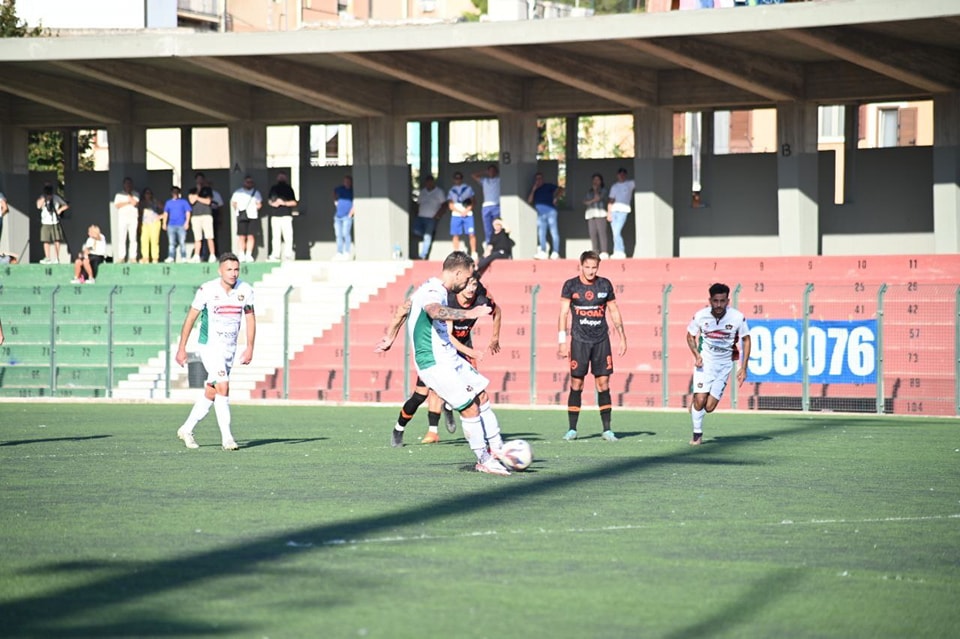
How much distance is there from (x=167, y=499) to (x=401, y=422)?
502 cm

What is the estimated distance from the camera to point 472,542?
8883mm

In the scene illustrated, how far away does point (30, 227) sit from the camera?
39.3 meters

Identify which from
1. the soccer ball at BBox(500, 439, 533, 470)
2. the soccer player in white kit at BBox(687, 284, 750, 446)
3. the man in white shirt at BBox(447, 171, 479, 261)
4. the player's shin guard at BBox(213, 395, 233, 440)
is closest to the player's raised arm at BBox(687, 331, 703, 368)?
the soccer player in white kit at BBox(687, 284, 750, 446)

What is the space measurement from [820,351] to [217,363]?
38.5ft

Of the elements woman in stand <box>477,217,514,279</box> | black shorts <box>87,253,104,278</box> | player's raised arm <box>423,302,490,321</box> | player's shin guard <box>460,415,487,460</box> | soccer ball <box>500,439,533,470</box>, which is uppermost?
woman in stand <box>477,217,514,279</box>

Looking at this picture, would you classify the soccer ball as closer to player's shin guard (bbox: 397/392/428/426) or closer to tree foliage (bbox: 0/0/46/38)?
player's shin guard (bbox: 397/392/428/426)

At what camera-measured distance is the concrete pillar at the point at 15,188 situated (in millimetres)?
38312

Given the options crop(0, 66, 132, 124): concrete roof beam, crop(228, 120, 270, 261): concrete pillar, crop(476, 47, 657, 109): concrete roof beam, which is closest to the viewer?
crop(476, 47, 657, 109): concrete roof beam

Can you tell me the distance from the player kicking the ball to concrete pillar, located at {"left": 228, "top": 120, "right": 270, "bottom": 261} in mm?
24961

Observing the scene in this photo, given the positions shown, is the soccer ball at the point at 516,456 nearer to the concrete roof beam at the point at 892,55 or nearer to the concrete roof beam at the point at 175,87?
the concrete roof beam at the point at 892,55

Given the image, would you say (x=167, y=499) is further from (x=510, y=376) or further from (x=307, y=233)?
(x=307, y=233)

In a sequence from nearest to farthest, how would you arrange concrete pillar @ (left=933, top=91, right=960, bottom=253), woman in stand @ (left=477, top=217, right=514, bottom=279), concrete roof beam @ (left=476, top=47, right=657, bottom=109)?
concrete roof beam @ (left=476, top=47, right=657, bottom=109)
concrete pillar @ (left=933, top=91, right=960, bottom=253)
woman in stand @ (left=477, top=217, right=514, bottom=279)

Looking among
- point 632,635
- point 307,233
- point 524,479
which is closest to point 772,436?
point 524,479

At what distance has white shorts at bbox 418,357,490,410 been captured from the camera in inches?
483
